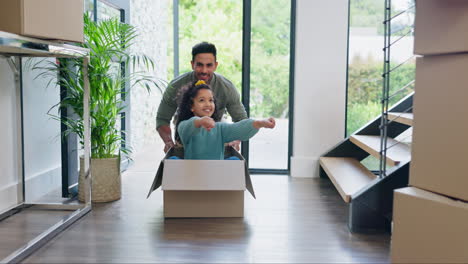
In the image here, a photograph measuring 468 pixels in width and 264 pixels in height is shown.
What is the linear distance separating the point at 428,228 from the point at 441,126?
1.25 ft

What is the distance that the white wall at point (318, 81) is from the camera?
356cm

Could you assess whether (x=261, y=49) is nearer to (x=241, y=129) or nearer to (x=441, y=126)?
(x=241, y=129)

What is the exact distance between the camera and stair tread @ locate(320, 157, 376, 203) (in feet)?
8.04

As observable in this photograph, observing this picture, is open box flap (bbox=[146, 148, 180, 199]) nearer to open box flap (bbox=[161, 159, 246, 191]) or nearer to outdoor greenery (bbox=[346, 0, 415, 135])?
open box flap (bbox=[161, 159, 246, 191])

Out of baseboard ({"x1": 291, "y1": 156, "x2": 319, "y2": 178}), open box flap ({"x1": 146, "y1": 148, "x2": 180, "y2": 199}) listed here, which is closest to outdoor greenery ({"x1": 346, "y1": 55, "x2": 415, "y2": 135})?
baseboard ({"x1": 291, "y1": 156, "x2": 319, "y2": 178})

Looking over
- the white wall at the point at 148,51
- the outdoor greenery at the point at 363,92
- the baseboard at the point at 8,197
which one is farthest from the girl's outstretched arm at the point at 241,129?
the white wall at the point at 148,51

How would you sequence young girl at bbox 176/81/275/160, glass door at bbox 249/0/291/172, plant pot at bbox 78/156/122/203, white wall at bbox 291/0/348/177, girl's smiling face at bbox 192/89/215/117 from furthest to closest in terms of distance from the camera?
glass door at bbox 249/0/291/172 < white wall at bbox 291/0/348/177 < plant pot at bbox 78/156/122/203 < girl's smiling face at bbox 192/89/215/117 < young girl at bbox 176/81/275/160

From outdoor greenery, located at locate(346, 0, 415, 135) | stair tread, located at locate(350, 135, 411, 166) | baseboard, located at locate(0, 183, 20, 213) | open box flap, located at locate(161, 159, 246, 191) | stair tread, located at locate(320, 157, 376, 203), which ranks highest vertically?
outdoor greenery, located at locate(346, 0, 415, 135)

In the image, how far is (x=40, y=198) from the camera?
2.85 m

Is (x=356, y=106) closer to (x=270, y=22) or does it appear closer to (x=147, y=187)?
(x=270, y=22)

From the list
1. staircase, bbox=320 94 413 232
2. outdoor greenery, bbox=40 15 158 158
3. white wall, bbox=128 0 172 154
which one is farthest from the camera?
white wall, bbox=128 0 172 154

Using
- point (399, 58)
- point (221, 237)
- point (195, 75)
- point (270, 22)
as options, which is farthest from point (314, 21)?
point (221, 237)

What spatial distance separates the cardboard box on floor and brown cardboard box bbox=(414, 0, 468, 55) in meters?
1.05

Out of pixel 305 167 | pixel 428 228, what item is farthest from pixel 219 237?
pixel 305 167
